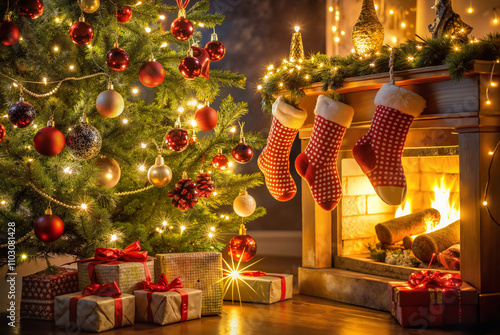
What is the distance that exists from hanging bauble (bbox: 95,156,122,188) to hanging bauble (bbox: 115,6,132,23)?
66 cm

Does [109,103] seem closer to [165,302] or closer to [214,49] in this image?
Answer: [214,49]

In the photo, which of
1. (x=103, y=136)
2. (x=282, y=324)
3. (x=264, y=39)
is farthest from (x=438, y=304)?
(x=264, y=39)

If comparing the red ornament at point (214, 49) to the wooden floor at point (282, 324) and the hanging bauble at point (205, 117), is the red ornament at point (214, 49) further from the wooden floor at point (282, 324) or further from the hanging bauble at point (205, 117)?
the wooden floor at point (282, 324)

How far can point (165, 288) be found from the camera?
2664mm

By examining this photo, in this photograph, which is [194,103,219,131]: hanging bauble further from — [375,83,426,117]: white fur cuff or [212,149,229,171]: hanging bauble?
[375,83,426,117]: white fur cuff

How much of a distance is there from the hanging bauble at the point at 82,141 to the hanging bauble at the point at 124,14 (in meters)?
0.59

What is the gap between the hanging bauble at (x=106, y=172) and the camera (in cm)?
280

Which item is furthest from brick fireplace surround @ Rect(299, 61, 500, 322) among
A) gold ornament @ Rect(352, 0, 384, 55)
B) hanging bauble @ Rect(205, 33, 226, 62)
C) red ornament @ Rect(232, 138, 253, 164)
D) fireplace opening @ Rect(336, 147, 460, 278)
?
hanging bauble @ Rect(205, 33, 226, 62)

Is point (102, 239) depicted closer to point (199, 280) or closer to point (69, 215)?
point (69, 215)

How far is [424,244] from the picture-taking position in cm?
298

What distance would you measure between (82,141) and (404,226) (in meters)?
1.76

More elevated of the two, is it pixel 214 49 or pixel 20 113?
pixel 214 49

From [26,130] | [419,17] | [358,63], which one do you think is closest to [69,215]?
[26,130]

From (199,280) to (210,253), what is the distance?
14 centimetres
